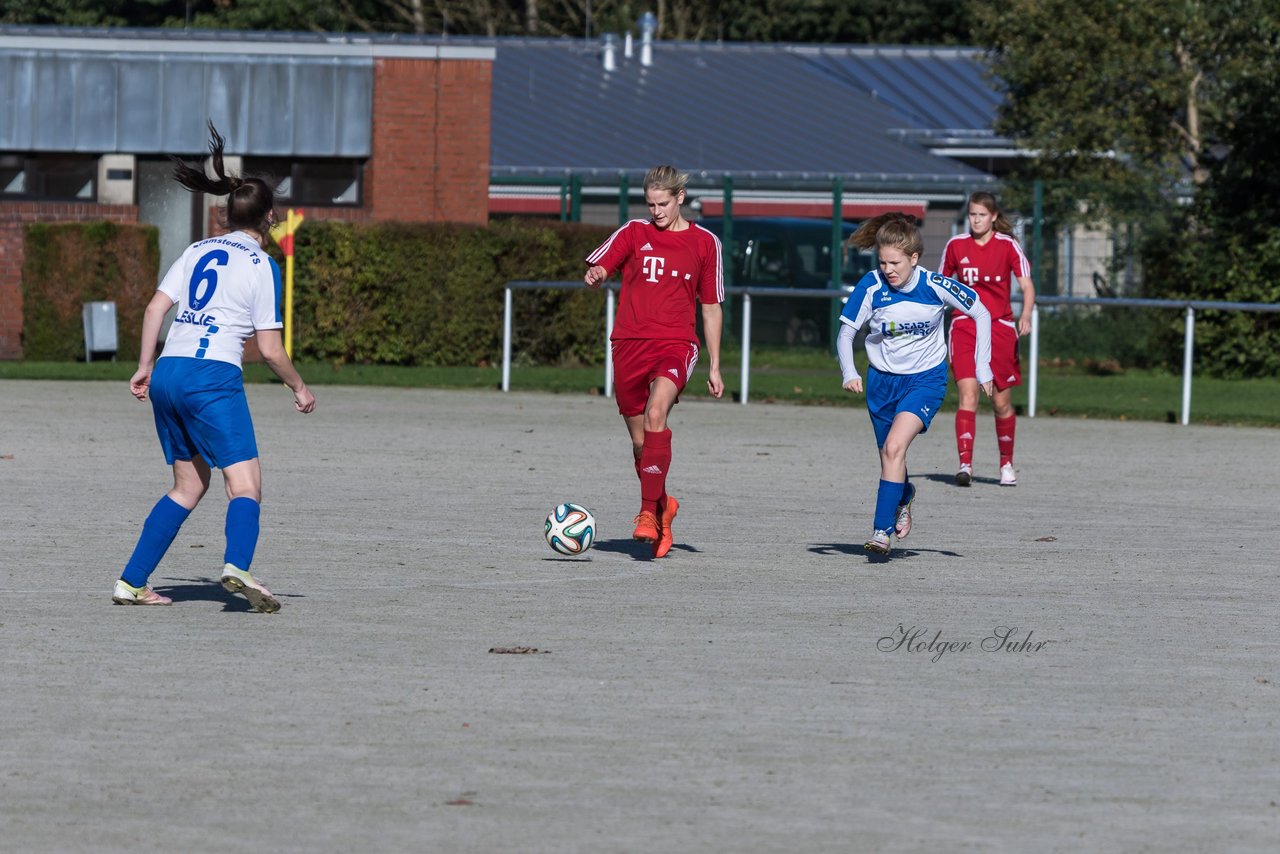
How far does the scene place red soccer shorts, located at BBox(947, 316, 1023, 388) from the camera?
15000 mm

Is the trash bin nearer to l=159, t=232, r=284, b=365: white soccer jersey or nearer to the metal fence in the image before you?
the metal fence

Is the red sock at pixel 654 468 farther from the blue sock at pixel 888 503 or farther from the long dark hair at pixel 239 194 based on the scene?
the long dark hair at pixel 239 194

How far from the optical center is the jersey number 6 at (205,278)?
8.52m

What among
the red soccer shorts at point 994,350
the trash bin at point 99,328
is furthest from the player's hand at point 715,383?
the trash bin at point 99,328

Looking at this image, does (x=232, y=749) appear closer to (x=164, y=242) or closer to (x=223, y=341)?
(x=223, y=341)

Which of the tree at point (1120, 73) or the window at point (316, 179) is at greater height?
the tree at point (1120, 73)

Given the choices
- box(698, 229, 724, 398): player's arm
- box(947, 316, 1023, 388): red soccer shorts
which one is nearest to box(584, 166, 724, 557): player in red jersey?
box(698, 229, 724, 398): player's arm

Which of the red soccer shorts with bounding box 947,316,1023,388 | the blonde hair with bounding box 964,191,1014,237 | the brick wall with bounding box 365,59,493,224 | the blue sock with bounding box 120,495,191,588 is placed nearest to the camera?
the blue sock with bounding box 120,495,191,588

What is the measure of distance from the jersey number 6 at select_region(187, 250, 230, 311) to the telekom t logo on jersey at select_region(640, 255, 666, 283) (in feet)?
9.18

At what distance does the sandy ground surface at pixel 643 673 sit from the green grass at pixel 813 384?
709 cm

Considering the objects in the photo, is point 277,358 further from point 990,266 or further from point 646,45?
point 646,45

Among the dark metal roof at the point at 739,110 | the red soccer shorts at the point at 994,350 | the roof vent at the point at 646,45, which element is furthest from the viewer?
the roof vent at the point at 646,45

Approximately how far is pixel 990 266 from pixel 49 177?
19.5 metres

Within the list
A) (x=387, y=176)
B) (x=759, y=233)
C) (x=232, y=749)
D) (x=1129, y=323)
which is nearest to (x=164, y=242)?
(x=387, y=176)
